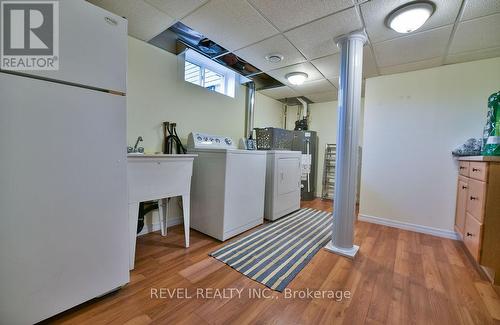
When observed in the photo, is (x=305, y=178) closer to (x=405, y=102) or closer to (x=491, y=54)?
(x=405, y=102)

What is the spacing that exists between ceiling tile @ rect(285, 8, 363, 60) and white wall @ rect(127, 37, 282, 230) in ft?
4.32

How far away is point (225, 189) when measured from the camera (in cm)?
191

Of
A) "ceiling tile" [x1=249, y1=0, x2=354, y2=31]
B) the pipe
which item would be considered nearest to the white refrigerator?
"ceiling tile" [x1=249, y1=0, x2=354, y2=31]

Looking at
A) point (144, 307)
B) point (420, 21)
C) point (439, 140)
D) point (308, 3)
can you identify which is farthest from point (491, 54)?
point (144, 307)

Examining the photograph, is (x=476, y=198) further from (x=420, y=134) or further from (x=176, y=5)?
(x=176, y=5)

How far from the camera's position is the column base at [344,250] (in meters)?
1.73

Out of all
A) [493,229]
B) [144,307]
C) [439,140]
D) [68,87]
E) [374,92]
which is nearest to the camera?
[68,87]

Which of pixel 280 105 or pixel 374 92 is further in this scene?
pixel 280 105

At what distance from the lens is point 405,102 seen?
8.04 ft

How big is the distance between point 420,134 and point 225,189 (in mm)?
2442

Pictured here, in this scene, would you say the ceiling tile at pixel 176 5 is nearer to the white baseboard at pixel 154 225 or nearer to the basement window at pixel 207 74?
the basement window at pixel 207 74

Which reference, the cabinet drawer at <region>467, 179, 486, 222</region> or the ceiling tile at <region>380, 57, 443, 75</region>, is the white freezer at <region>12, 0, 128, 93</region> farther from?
the ceiling tile at <region>380, 57, 443, 75</region>

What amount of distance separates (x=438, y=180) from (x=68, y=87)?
344 centimetres

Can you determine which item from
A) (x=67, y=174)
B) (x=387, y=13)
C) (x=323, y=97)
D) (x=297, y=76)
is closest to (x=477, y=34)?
(x=387, y=13)
